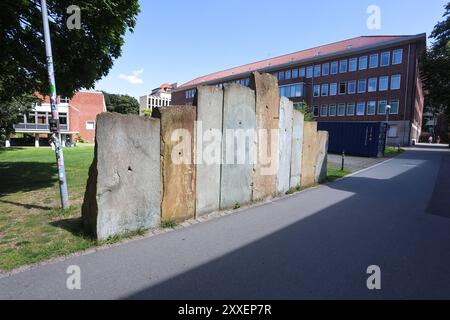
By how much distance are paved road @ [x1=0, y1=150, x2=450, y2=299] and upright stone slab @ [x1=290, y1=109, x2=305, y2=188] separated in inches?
91.7

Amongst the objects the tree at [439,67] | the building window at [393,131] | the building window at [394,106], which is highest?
the tree at [439,67]

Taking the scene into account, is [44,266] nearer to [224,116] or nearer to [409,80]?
[224,116]

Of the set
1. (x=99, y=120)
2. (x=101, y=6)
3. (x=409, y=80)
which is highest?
(x=409, y=80)

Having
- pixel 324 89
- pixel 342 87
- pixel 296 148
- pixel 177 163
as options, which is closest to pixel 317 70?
pixel 324 89

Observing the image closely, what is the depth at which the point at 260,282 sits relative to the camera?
3240mm

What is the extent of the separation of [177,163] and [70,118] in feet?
135

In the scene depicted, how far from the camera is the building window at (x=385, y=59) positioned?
38419 millimetres

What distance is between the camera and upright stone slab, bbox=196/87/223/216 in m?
5.49

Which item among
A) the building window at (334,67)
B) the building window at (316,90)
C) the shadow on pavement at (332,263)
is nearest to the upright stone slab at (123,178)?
the shadow on pavement at (332,263)

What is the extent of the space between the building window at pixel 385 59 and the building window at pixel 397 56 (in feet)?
2.02

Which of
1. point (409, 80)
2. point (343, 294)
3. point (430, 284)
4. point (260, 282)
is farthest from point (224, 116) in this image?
point (409, 80)

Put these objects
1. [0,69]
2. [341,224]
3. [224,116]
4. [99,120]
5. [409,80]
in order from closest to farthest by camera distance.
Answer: [99,120]
[341,224]
[224,116]
[0,69]
[409,80]

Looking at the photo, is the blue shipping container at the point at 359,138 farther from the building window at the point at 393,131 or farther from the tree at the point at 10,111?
Result: the tree at the point at 10,111

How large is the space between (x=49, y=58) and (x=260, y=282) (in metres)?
5.84
